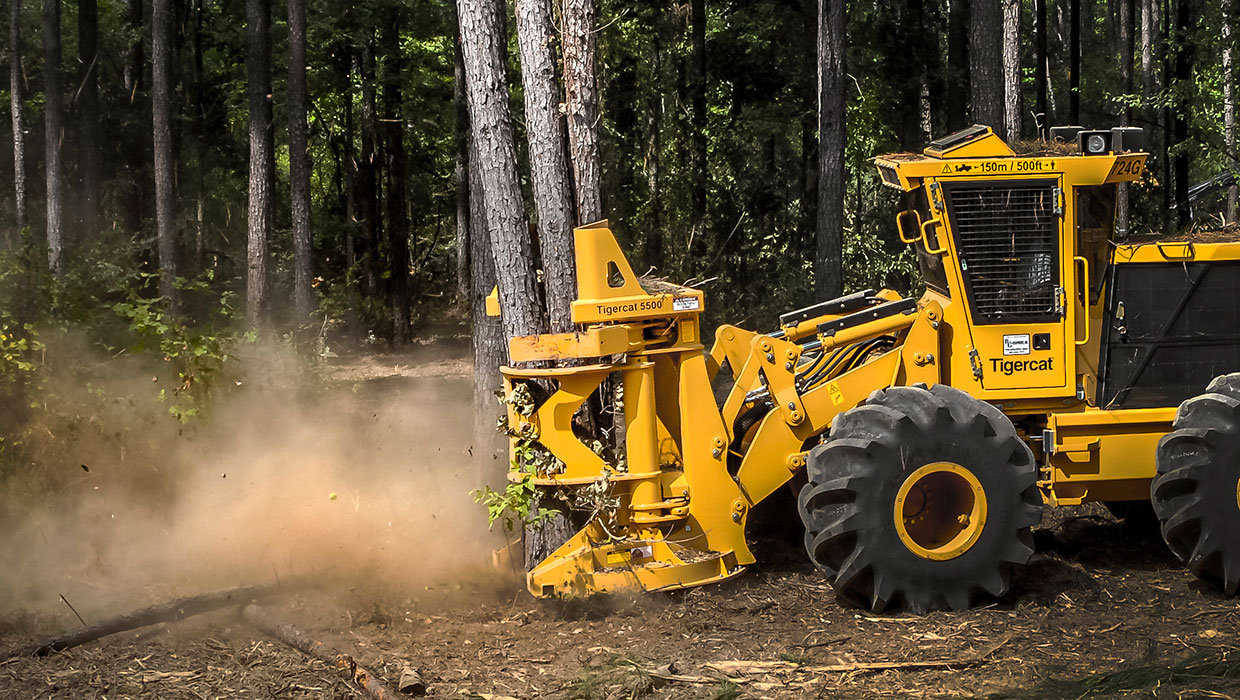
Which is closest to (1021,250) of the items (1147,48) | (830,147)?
(830,147)

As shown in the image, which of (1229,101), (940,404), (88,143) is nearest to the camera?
(940,404)

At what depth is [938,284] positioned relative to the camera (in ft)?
26.3

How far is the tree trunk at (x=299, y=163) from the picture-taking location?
19.2m

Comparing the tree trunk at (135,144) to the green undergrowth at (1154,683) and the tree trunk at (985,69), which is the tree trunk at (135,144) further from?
the green undergrowth at (1154,683)

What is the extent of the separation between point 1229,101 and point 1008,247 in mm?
25975

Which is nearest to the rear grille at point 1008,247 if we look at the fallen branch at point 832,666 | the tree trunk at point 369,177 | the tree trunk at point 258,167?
the fallen branch at point 832,666

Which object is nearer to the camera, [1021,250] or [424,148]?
[1021,250]

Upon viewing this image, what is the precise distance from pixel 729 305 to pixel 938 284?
1486cm

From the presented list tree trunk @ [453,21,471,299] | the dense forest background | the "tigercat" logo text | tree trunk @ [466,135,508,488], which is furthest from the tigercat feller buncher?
tree trunk @ [453,21,471,299]

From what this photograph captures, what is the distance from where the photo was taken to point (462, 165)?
2127 cm

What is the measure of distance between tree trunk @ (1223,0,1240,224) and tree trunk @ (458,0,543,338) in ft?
18.1

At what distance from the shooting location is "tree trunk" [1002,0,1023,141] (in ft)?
54.2

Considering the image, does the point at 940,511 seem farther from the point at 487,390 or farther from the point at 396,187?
the point at 396,187

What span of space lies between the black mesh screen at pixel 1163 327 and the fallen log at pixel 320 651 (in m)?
5.05
